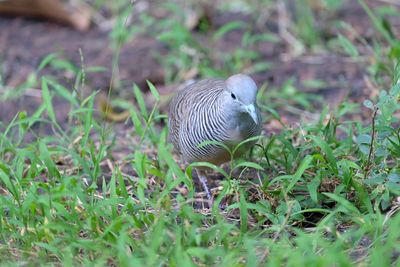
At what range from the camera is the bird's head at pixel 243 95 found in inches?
170

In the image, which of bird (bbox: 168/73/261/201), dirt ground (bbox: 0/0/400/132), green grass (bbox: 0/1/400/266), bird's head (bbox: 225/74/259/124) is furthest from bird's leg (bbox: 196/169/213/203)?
dirt ground (bbox: 0/0/400/132)

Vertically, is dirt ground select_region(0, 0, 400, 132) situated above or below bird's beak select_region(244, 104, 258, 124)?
below

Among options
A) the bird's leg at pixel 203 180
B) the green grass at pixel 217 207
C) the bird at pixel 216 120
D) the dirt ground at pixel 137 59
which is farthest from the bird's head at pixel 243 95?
the dirt ground at pixel 137 59

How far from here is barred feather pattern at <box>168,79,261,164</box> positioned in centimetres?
446

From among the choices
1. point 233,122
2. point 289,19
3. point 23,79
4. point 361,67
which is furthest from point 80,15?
point 233,122

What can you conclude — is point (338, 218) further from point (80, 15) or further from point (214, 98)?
point (80, 15)

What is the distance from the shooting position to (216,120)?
448 centimetres

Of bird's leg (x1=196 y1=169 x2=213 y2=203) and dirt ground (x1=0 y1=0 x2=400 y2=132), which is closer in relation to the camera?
bird's leg (x1=196 y1=169 x2=213 y2=203)

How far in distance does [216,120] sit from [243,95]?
251 mm

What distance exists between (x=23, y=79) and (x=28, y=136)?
1.30m

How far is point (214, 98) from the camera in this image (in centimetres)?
460

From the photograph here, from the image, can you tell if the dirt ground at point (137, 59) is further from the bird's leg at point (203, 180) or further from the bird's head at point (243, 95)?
the bird's head at point (243, 95)

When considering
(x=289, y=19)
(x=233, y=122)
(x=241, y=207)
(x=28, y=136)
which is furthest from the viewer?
(x=289, y=19)

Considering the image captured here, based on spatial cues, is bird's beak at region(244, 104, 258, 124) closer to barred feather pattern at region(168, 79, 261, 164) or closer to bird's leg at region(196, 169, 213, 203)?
barred feather pattern at region(168, 79, 261, 164)
